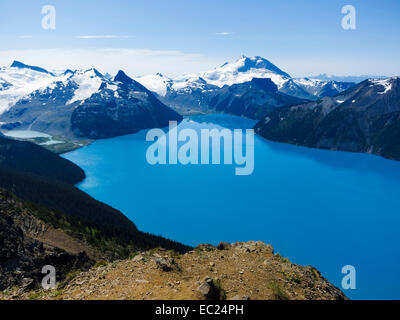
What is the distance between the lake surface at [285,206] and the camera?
67500mm

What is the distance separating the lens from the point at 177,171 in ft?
432

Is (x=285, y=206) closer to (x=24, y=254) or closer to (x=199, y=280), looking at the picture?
(x=24, y=254)

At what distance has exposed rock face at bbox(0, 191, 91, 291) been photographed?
1153 inches

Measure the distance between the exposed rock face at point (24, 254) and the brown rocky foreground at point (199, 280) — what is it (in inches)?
348

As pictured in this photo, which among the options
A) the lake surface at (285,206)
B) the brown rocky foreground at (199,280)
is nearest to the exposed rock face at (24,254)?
the brown rocky foreground at (199,280)

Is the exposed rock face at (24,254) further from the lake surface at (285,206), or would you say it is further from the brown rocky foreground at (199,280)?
the lake surface at (285,206)

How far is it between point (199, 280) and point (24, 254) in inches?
889

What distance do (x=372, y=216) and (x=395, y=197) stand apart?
24.2m

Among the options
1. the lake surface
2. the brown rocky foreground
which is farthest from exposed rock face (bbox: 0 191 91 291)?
the lake surface

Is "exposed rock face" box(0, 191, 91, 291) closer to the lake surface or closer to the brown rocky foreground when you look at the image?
the brown rocky foreground

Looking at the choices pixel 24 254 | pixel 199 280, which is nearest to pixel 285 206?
pixel 24 254

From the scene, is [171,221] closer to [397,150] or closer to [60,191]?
[60,191]

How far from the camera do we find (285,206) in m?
93.6
